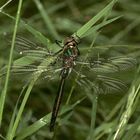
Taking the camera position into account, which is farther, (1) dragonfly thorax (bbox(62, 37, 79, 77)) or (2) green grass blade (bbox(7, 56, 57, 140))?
(1) dragonfly thorax (bbox(62, 37, 79, 77))

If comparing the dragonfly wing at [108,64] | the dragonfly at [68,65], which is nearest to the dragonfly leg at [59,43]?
the dragonfly at [68,65]

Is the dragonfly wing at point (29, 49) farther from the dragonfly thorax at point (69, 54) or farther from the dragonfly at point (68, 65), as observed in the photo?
the dragonfly thorax at point (69, 54)

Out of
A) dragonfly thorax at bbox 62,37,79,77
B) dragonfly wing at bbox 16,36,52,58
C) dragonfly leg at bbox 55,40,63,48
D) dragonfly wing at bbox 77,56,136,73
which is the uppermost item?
dragonfly wing at bbox 16,36,52,58

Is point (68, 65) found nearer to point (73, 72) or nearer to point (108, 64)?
point (73, 72)

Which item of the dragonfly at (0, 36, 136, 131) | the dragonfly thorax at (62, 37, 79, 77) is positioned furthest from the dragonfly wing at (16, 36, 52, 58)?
Answer: the dragonfly thorax at (62, 37, 79, 77)

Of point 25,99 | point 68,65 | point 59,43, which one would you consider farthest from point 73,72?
point 25,99

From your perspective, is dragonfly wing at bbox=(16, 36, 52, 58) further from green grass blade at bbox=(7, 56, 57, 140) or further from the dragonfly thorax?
the dragonfly thorax

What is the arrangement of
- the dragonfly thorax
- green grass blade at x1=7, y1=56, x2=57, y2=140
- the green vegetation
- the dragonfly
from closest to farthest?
green grass blade at x1=7, y1=56, x2=57, y2=140 < the green vegetation < the dragonfly < the dragonfly thorax

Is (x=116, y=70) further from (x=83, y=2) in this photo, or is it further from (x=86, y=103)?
(x=83, y=2)
